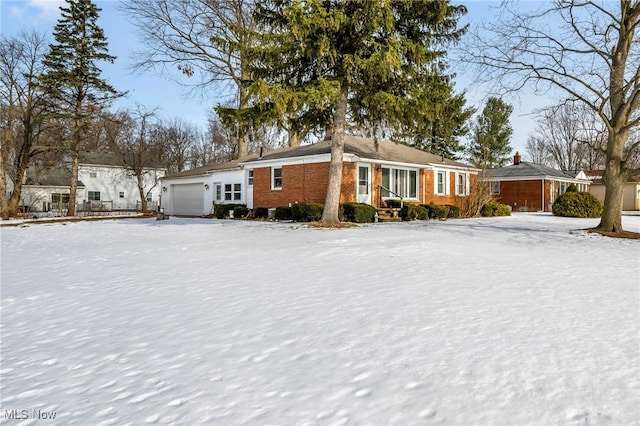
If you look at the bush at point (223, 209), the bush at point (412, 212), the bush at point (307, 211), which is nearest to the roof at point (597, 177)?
the bush at point (412, 212)

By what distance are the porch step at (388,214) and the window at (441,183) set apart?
6.15 m

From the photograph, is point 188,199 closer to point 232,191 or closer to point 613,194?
point 232,191

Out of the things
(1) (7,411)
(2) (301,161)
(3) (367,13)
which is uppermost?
(3) (367,13)

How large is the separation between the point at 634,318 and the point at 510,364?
2319 mm

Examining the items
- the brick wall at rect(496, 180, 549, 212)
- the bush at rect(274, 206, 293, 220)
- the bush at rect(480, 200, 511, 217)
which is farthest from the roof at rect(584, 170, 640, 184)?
the bush at rect(274, 206, 293, 220)

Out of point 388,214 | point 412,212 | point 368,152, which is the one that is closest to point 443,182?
point 412,212

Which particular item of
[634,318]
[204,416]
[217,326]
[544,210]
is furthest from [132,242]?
[544,210]

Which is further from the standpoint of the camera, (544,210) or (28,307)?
(544,210)

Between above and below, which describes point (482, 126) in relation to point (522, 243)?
above

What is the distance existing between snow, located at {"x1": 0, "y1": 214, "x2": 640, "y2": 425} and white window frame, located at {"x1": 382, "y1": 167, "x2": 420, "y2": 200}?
14.8 metres

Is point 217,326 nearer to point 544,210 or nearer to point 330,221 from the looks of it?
point 330,221

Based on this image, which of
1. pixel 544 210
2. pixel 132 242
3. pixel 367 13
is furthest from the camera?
pixel 544 210

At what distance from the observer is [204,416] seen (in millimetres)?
2936

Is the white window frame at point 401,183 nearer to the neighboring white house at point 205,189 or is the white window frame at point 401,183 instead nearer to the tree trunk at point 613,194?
the neighboring white house at point 205,189
